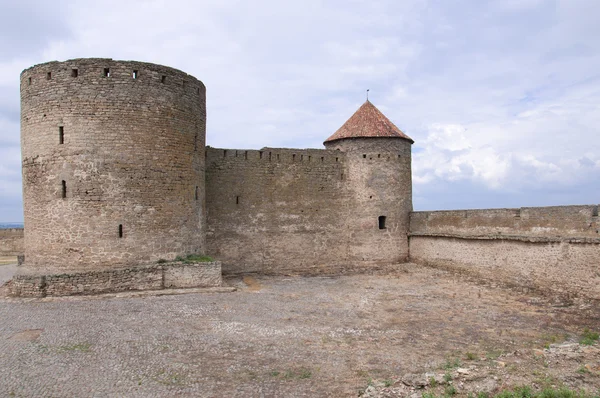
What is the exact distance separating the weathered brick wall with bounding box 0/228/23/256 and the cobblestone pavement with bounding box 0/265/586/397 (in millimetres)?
15701

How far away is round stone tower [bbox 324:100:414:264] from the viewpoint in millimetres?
20859

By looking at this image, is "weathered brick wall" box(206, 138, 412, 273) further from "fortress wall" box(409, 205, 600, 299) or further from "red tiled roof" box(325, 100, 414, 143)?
"fortress wall" box(409, 205, 600, 299)

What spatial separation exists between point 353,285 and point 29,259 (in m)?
10.7

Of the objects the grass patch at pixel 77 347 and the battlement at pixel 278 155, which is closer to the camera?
the grass patch at pixel 77 347

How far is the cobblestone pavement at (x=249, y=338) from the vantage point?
7082 mm

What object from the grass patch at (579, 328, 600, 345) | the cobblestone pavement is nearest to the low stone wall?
the cobblestone pavement

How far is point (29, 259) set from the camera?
47.1 ft

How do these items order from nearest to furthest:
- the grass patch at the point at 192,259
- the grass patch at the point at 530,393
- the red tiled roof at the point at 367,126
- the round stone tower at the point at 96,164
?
the grass patch at the point at 530,393 < the round stone tower at the point at 96,164 < the grass patch at the point at 192,259 < the red tiled roof at the point at 367,126

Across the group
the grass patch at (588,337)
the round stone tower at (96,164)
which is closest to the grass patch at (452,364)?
the grass patch at (588,337)

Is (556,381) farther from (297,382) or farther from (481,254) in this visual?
(481,254)

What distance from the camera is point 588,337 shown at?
950cm

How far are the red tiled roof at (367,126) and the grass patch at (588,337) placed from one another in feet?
41.1

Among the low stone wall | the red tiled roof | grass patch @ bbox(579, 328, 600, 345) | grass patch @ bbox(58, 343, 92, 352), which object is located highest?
the red tiled roof

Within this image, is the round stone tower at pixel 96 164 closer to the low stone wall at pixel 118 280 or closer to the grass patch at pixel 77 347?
the low stone wall at pixel 118 280
